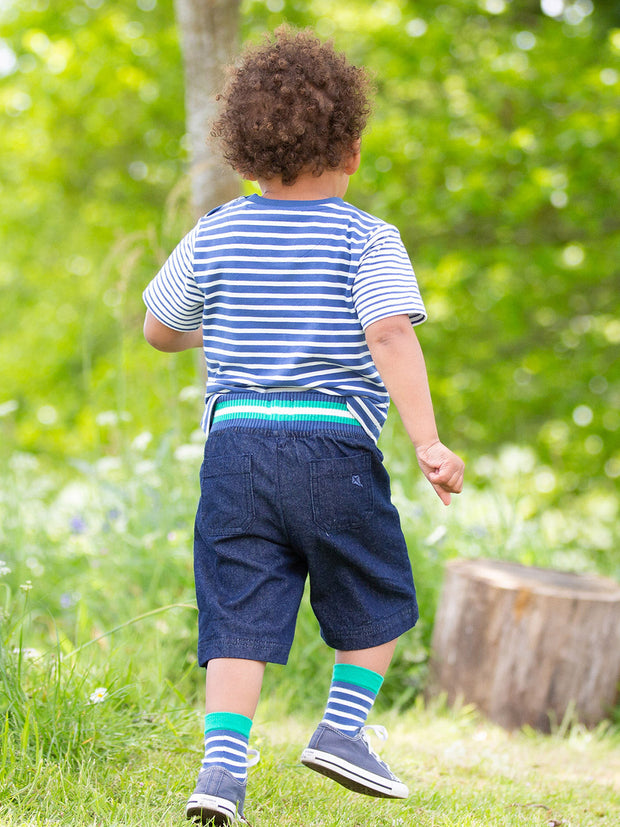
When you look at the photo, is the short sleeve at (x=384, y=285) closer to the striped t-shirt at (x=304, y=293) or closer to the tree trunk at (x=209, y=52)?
the striped t-shirt at (x=304, y=293)

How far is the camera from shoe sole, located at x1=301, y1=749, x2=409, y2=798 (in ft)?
6.34

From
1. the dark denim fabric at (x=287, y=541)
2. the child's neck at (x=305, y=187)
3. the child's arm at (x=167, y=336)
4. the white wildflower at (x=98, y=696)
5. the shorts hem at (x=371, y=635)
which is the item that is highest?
the child's neck at (x=305, y=187)

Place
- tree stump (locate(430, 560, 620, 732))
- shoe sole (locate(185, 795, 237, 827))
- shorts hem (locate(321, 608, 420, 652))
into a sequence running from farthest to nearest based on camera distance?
tree stump (locate(430, 560, 620, 732))
shorts hem (locate(321, 608, 420, 652))
shoe sole (locate(185, 795, 237, 827))

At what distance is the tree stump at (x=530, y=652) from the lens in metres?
3.42

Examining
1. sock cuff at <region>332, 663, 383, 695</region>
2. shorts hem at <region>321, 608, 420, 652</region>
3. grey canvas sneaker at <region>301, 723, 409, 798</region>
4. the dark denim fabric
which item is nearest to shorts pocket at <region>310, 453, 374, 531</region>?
the dark denim fabric

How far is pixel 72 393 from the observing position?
38.9 feet

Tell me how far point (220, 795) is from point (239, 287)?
40.4 inches

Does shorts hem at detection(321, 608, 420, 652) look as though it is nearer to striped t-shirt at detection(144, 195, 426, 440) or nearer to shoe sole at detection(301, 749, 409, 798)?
shoe sole at detection(301, 749, 409, 798)

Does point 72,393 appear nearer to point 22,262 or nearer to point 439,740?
point 22,262

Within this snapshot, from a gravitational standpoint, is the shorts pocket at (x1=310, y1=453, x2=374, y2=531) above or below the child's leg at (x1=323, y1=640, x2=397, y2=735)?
above

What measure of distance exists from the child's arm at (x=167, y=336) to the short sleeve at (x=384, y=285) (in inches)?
20.0

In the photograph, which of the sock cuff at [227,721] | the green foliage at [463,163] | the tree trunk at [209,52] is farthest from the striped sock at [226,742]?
the green foliage at [463,163]

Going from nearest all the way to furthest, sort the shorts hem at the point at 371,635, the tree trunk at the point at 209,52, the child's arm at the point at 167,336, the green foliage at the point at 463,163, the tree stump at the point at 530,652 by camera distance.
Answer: the shorts hem at the point at 371,635 → the child's arm at the point at 167,336 → the tree stump at the point at 530,652 → the tree trunk at the point at 209,52 → the green foliage at the point at 463,163

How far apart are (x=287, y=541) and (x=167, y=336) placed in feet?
1.97
